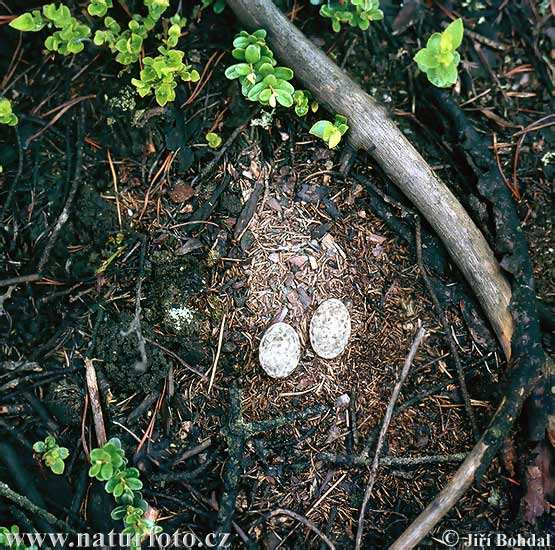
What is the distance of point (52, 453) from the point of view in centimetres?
214

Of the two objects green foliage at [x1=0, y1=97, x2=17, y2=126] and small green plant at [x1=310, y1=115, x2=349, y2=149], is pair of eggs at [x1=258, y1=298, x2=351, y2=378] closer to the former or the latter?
small green plant at [x1=310, y1=115, x2=349, y2=149]

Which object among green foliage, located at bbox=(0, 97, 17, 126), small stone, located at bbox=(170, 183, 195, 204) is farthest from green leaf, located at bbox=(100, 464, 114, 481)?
green foliage, located at bbox=(0, 97, 17, 126)

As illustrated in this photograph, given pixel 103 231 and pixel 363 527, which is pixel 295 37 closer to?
pixel 103 231

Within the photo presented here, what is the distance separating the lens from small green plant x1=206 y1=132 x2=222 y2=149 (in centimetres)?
238

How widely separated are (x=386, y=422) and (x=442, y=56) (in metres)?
1.40

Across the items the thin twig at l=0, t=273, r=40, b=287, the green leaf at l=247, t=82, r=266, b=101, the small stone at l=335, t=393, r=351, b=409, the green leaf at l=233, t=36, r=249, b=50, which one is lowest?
the small stone at l=335, t=393, r=351, b=409

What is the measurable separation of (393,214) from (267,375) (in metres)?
0.83

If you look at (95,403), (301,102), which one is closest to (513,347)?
(301,102)

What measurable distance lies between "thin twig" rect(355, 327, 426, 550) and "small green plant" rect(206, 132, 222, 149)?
3.56ft

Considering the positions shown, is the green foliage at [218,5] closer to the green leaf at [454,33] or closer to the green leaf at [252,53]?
the green leaf at [252,53]

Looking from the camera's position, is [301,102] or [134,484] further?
[301,102]

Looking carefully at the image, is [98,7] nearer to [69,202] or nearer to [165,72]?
[165,72]

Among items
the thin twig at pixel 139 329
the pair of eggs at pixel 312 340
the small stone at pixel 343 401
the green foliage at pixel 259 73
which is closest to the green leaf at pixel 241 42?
the green foliage at pixel 259 73

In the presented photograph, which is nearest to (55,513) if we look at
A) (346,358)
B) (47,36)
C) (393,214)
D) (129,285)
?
(129,285)
